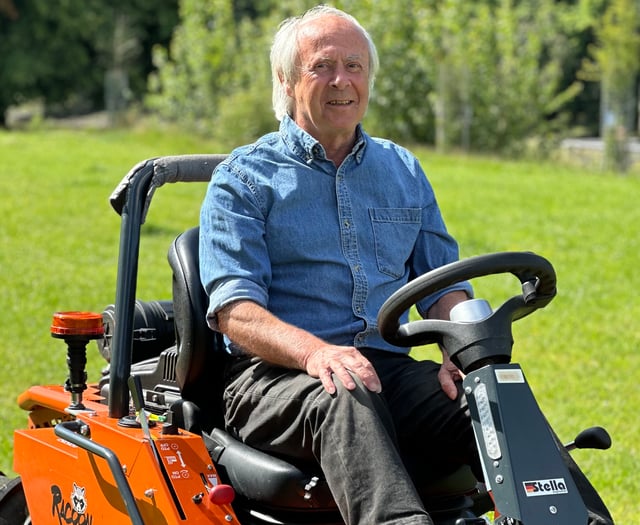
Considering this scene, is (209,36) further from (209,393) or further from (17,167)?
(209,393)

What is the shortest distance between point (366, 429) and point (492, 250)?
7678 millimetres

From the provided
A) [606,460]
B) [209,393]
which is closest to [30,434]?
[209,393]

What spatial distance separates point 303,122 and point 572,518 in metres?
1.28

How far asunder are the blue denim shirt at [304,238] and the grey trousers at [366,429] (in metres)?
0.15

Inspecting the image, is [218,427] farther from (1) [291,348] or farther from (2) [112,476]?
(1) [291,348]

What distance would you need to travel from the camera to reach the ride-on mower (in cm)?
246

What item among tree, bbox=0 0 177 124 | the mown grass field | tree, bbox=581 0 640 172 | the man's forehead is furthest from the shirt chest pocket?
tree, bbox=0 0 177 124

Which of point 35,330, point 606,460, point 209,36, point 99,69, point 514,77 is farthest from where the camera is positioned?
point 99,69

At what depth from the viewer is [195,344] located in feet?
9.81

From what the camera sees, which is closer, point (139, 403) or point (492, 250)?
point (139, 403)

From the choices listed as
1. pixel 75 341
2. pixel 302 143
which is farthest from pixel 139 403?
pixel 302 143

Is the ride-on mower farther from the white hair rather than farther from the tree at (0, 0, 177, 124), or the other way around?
the tree at (0, 0, 177, 124)

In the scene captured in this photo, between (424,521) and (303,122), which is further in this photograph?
(303,122)

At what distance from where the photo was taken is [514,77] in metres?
19.8
